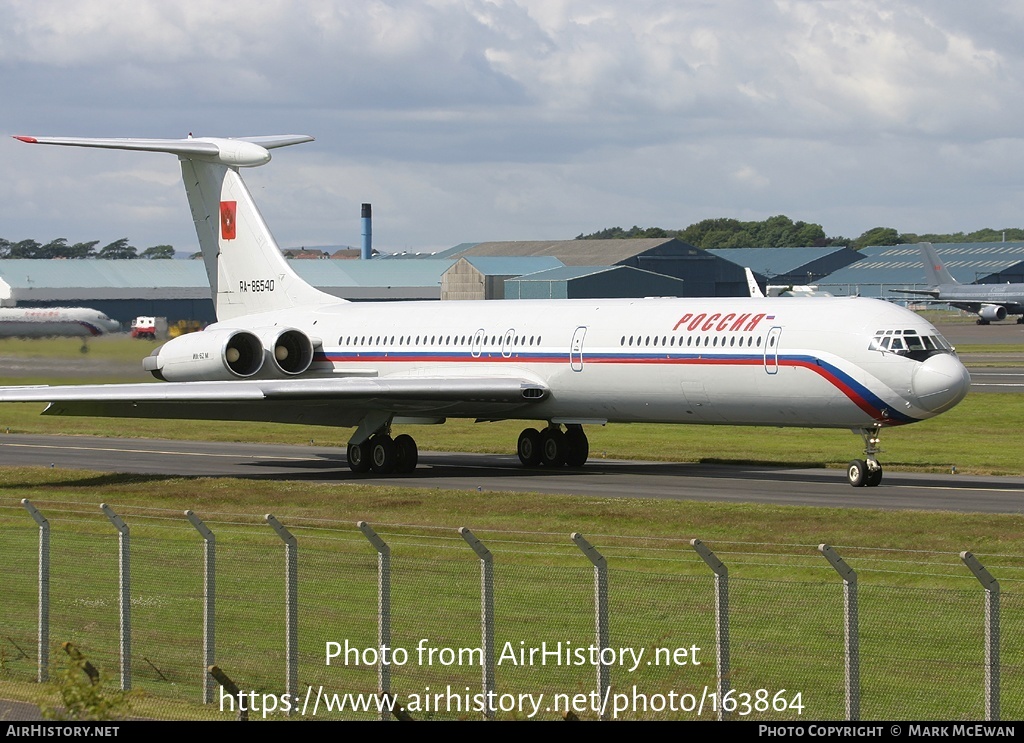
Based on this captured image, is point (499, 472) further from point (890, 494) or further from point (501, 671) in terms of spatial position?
point (501, 671)

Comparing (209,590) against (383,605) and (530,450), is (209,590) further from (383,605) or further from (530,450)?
(530,450)

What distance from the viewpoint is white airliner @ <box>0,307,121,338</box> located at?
44.1m

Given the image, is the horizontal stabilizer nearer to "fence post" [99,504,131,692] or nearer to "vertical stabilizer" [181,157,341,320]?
"vertical stabilizer" [181,157,341,320]

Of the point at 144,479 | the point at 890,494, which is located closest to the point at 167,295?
the point at 144,479

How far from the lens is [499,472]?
32.8 m

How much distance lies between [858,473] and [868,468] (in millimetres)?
237

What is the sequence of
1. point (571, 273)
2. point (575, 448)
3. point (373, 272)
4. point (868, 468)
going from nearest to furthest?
point (868, 468) → point (575, 448) → point (571, 273) → point (373, 272)

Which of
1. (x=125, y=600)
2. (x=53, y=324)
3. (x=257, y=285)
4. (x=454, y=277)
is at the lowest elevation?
(x=125, y=600)

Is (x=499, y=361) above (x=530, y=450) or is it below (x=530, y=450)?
above

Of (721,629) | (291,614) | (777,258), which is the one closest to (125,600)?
(291,614)

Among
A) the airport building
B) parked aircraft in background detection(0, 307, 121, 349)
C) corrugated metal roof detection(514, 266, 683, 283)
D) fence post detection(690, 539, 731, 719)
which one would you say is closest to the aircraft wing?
parked aircraft in background detection(0, 307, 121, 349)

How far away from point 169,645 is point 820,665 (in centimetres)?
588

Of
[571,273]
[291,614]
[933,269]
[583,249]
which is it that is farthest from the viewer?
[583,249]

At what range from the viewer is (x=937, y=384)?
26578 mm
